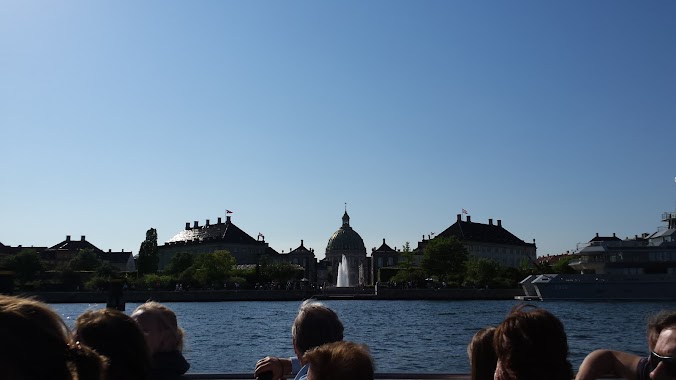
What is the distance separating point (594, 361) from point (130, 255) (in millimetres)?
156317

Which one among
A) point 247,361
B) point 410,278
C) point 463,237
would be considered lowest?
point 247,361

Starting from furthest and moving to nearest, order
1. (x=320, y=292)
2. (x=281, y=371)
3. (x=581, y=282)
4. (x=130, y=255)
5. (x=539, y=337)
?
(x=130, y=255)
(x=320, y=292)
(x=581, y=282)
(x=281, y=371)
(x=539, y=337)

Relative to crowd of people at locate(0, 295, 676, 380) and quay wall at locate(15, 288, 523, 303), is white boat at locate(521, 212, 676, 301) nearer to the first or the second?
quay wall at locate(15, 288, 523, 303)

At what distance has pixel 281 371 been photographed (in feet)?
15.2

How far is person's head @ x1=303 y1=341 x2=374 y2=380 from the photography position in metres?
2.72

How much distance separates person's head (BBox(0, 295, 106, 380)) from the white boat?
7951 centimetres

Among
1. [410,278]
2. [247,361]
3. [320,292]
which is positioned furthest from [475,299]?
[247,361]

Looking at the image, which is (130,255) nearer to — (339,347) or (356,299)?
(356,299)

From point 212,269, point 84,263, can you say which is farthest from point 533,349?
point 84,263

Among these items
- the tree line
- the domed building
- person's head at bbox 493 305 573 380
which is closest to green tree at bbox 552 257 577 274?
the tree line

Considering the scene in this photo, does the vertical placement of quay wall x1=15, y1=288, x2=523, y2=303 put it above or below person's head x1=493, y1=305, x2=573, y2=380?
above

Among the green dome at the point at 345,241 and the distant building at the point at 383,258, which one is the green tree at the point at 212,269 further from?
the distant building at the point at 383,258

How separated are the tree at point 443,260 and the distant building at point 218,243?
40444 millimetres

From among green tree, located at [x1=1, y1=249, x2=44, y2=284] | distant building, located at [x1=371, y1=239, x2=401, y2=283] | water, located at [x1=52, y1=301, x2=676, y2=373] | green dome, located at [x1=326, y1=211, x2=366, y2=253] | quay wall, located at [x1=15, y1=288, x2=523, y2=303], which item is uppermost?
green dome, located at [x1=326, y1=211, x2=366, y2=253]
